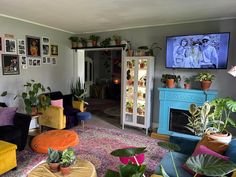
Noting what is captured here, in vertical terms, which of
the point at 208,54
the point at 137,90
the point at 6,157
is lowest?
the point at 6,157

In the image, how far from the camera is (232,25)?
362cm

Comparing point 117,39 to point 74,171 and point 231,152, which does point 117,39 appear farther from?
point 231,152

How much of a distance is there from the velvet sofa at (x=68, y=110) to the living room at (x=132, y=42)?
14.3 inches

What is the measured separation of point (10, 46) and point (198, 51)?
12.7 feet

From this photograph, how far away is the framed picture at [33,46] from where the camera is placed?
425 centimetres

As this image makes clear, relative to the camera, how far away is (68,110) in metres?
4.58

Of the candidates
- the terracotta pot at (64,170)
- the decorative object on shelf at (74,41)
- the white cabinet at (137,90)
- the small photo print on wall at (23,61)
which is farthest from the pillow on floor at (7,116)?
the decorative object on shelf at (74,41)

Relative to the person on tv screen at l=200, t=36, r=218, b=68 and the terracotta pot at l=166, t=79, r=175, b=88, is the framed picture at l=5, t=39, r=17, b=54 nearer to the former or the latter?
the terracotta pot at l=166, t=79, r=175, b=88

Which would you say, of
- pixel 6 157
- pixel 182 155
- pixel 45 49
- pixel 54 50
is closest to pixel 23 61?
pixel 45 49

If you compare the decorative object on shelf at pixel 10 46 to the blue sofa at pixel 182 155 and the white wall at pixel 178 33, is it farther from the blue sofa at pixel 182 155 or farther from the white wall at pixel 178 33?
the blue sofa at pixel 182 155

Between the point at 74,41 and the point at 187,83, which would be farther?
the point at 74,41

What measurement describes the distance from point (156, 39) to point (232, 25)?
5.02 ft

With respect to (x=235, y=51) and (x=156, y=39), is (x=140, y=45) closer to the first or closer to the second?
(x=156, y=39)

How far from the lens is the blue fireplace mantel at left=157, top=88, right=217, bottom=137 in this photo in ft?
12.1
